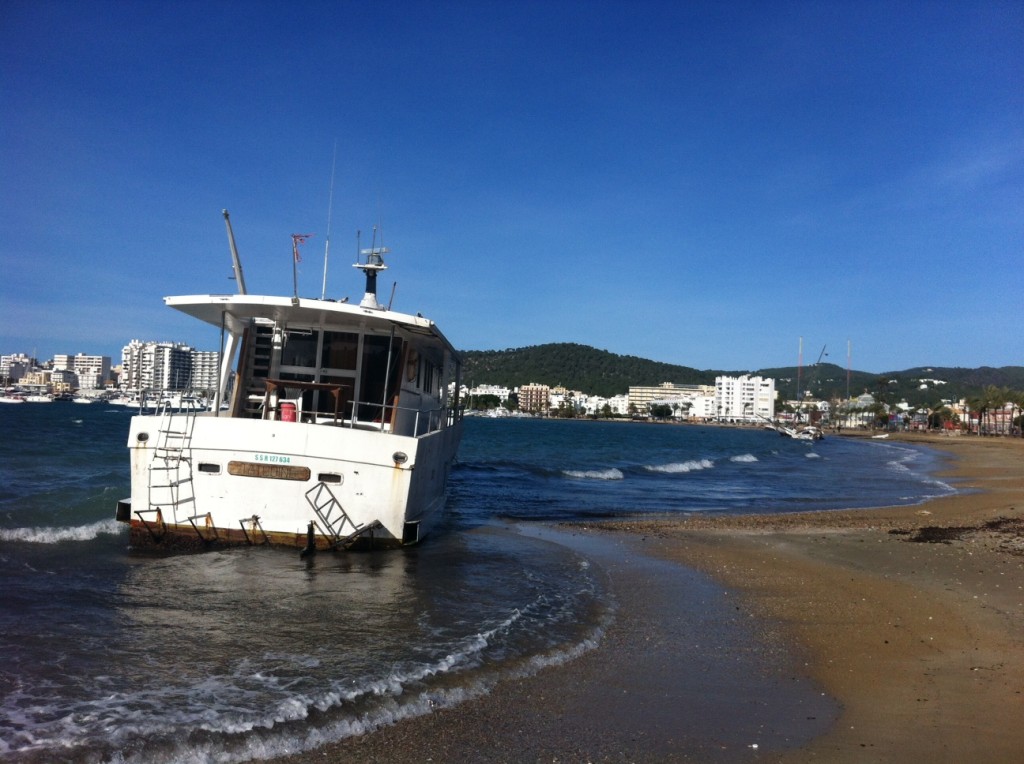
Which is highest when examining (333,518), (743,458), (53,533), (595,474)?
(333,518)

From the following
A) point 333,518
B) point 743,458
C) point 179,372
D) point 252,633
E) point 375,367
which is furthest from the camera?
point 743,458

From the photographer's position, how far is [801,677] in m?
6.85

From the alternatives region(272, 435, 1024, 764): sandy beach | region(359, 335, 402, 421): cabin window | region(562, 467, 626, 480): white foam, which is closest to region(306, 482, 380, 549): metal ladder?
region(359, 335, 402, 421): cabin window

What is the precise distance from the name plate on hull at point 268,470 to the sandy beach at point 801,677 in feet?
15.9

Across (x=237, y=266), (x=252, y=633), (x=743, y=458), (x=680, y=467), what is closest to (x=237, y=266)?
(x=237, y=266)

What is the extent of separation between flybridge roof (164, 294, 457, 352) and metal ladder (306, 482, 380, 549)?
9.32ft

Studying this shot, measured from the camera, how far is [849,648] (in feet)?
25.4

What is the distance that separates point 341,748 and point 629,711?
2.20 metres

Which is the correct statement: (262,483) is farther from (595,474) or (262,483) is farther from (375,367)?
(595,474)

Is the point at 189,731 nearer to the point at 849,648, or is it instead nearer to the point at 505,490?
the point at 849,648

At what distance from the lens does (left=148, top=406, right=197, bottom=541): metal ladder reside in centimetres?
1111

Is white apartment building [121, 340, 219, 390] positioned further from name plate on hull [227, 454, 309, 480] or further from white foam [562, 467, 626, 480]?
white foam [562, 467, 626, 480]

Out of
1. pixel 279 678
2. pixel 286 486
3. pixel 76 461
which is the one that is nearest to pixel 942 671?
pixel 279 678

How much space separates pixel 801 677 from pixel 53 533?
39.9 feet
